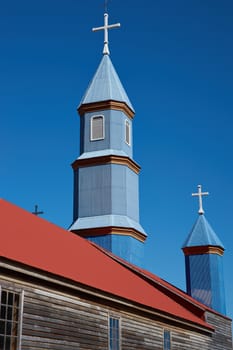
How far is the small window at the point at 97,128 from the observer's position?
37.7 m

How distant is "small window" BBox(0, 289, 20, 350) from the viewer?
51.9ft

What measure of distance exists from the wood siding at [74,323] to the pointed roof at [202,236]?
16222 millimetres

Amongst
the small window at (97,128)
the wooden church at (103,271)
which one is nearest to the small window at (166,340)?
the wooden church at (103,271)

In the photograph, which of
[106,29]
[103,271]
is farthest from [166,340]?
[106,29]

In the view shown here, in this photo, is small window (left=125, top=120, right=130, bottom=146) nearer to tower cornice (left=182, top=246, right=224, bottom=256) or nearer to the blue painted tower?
the blue painted tower

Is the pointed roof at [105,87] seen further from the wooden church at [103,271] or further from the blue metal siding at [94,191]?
the blue metal siding at [94,191]

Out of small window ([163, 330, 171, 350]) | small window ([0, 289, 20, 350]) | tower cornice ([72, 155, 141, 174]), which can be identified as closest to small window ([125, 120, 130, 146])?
tower cornice ([72, 155, 141, 174])

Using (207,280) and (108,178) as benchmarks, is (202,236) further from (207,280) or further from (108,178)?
(108,178)

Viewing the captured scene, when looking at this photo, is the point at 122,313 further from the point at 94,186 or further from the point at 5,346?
the point at 94,186

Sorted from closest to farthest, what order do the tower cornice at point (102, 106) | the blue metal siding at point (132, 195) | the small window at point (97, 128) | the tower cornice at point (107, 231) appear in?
the tower cornice at point (107, 231), the blue metal siding at point (132, 195), the small window at point (97, 128), the tower cornice at point (102, 106)

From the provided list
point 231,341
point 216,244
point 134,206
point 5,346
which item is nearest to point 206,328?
point 231,341

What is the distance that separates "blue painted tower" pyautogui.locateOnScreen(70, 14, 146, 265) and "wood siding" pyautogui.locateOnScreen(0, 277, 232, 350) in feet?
30.8

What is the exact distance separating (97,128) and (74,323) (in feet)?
67.1

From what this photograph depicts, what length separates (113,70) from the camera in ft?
135
